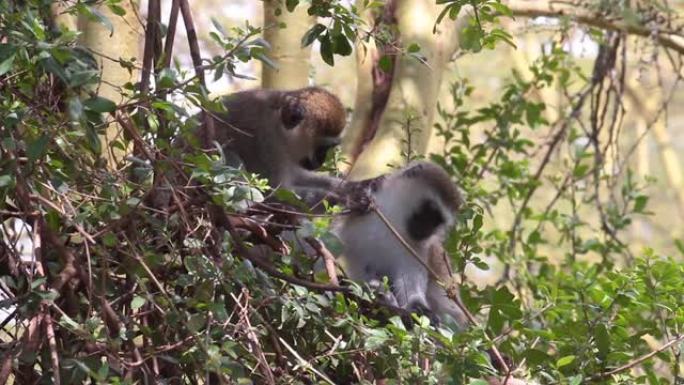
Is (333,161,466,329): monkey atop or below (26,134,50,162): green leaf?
below

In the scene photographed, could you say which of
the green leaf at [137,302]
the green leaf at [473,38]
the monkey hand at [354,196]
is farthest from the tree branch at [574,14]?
the green leaf at [137,302]

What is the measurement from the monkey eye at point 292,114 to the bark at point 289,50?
7.4 inches

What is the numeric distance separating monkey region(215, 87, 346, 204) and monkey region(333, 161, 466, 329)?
271 millimetres

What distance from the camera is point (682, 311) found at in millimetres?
3562

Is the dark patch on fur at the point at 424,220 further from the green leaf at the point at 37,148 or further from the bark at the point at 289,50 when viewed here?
the green leaf at the point at 37,148

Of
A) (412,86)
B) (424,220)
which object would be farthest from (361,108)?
(424,220)

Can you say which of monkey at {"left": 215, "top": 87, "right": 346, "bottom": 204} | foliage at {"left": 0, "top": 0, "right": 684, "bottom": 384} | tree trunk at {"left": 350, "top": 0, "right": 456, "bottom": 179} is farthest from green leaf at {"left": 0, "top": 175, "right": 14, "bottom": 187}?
tree trunk at {"left": 350, "top": 0, "right": 456, "bottom": 179}

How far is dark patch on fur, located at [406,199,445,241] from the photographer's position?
5.27m

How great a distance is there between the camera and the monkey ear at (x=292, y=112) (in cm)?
538


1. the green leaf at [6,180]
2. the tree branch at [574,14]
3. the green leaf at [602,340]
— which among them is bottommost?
the green leaf at [602,340]

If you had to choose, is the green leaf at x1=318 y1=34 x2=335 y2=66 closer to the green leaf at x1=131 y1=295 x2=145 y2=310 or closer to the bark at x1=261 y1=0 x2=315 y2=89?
the green leaf at x1=131 y1=295 x2=145 y2=310

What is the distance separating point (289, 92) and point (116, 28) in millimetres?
1183

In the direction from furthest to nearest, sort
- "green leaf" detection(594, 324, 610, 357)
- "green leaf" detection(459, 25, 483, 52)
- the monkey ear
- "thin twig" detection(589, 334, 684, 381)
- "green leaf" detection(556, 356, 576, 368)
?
the monkey ear, "green leaf" detection(459, 25, 483, 52), "green leaf" detection(594, 324, 610, 357), "thin twig" detection(589, 334, 684, 381), "green leaf" detection(556, 356, 576, 368)

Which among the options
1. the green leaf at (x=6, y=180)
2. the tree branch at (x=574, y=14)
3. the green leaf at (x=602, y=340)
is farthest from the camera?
the tree branch at (x=574, y=14)
